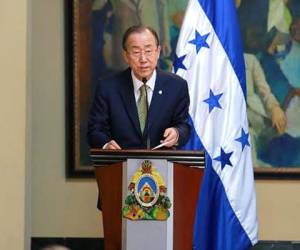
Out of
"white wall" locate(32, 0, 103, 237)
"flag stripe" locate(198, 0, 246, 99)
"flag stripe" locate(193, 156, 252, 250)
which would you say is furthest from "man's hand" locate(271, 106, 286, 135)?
"white wall" locate(32, 0, 103, 237)

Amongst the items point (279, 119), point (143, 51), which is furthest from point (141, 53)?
point (279, 119)

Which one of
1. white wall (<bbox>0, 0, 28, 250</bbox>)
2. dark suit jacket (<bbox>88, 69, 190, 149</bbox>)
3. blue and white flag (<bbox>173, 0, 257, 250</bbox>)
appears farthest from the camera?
white wall (<bbox>0, 0, 28, 250</bbox>)

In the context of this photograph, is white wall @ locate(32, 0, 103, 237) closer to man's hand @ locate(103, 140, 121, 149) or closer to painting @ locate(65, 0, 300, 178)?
painting @ locate(65, 0, 300, 178)

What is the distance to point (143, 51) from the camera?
3.53 metres

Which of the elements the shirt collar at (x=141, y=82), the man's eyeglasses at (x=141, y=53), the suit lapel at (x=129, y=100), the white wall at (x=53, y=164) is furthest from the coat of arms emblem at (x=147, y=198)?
the white wall at (x=53, y=164)

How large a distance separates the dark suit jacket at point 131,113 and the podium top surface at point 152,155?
21cm

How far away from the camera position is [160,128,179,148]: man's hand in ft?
11.3

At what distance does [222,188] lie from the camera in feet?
14.2

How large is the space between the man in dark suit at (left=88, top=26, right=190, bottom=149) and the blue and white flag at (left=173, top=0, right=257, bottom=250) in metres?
0.74

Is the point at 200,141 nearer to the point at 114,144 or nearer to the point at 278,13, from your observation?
the point at 114,144

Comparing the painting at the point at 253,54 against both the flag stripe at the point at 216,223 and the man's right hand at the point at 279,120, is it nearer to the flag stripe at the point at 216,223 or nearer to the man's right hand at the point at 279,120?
the man's right hand at the point at 279,120

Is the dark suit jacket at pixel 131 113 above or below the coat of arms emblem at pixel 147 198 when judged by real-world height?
above

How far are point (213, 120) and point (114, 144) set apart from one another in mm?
1082

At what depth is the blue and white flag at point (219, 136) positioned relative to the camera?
4320 mm
